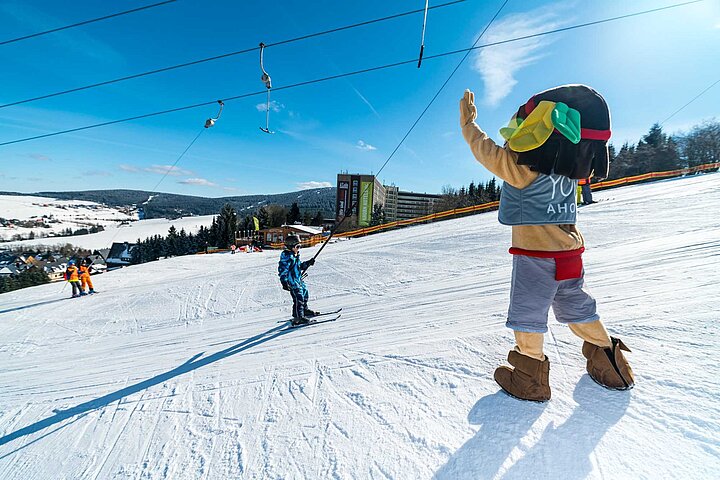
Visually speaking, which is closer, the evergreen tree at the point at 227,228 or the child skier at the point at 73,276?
the child skier at the point at 73,276

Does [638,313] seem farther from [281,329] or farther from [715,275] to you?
[281,329]

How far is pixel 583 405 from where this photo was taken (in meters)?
1.73

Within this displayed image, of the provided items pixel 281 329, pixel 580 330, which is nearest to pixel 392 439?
pixel 580 330

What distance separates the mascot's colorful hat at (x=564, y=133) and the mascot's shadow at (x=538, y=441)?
4.39 feet

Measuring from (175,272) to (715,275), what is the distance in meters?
15.5

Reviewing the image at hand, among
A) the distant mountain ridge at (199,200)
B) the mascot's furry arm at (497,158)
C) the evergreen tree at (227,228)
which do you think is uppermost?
the distant mountain ridge at (199,200)

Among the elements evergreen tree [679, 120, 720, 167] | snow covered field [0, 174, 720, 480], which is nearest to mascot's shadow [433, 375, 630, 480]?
snow covered field [0, 174, 720, 480]

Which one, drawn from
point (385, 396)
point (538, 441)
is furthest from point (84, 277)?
point (538, 441)

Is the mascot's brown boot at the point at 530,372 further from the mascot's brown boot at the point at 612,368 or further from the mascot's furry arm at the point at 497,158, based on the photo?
the mascot's furry arm at the point at 497,158

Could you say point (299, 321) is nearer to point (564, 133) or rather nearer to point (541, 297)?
point (541, 297)

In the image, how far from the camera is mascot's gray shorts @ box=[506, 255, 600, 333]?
1.74 m

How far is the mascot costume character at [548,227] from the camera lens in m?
1.69

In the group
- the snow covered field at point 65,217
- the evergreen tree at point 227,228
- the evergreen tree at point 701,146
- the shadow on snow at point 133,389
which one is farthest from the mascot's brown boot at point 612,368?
the snow covered field at point 65,217

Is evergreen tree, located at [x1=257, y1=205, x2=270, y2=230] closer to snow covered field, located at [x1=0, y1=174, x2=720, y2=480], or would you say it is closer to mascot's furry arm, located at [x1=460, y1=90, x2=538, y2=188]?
snow covered field, located at [x1=0, y1=174, x2=720, y2=480]
